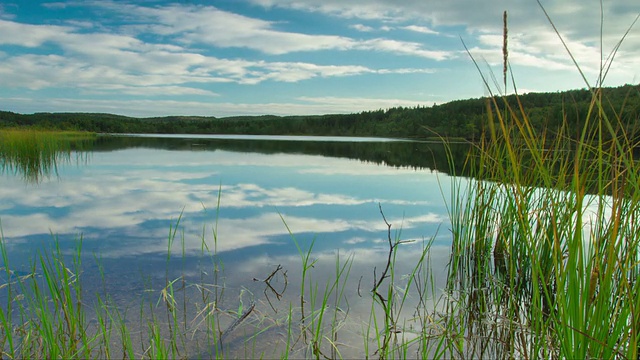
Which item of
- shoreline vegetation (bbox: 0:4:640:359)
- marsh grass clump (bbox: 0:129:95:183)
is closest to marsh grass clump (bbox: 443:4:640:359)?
shoreline vegetation (bbox: 0:4:640:359)

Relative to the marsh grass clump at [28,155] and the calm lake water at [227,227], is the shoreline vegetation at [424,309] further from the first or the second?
the marsh grass clump at [28,155]

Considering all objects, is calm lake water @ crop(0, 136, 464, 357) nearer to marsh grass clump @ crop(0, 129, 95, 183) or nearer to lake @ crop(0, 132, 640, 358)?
lake @ crop(0, 132, 640, 358)

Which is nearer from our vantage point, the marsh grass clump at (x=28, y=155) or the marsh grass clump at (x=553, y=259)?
the marsh grass clump at (x=553, y=259)

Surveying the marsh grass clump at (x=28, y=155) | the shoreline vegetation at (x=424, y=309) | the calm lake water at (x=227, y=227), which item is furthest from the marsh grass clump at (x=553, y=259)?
the marsh grass clump at (x=28, y=155)

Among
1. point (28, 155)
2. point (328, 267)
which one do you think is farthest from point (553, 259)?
point (28, 155)

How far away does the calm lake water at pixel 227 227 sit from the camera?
3041mm

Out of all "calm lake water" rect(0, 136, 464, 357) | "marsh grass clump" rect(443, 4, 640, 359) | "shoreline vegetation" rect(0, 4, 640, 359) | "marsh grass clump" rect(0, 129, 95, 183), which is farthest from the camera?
"marsh grass clump" rect(0, 129, 95, 183)

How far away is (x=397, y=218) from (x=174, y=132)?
54.2 meters

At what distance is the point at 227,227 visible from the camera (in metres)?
4.95

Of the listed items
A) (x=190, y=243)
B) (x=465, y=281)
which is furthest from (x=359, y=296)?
(x=190, y=243)

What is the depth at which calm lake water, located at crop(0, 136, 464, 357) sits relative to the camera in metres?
3.04

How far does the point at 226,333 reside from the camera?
7.20 feet

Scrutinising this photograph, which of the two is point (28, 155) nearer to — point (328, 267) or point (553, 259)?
point (328, 267)

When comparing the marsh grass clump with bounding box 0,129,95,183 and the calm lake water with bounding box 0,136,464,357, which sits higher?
the marsh grass clump with bounding box 0,129,95,183
